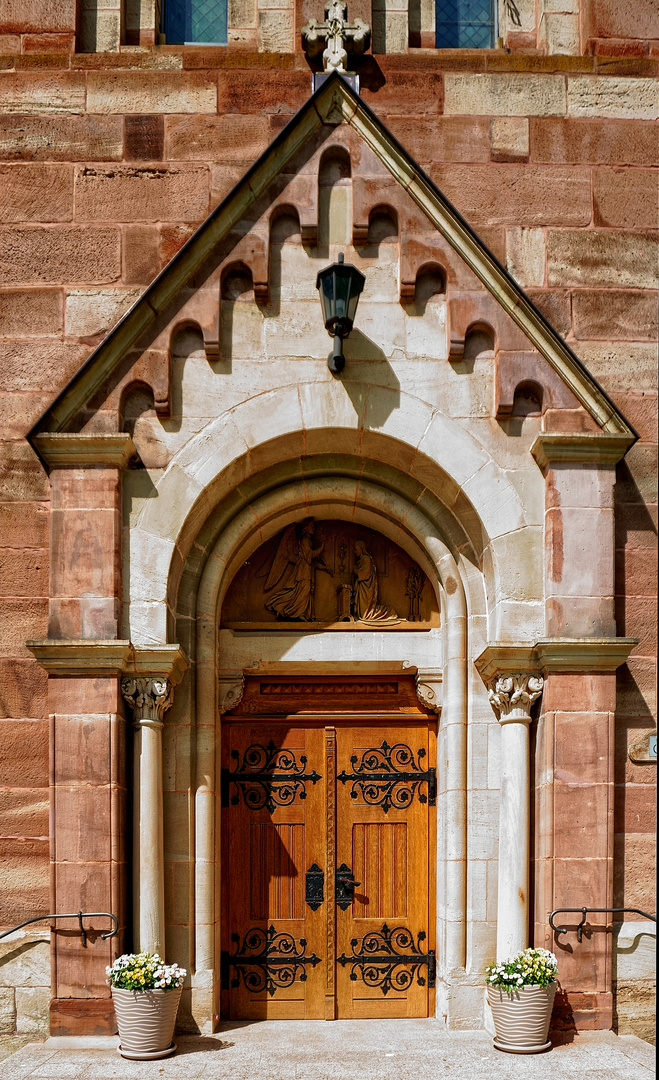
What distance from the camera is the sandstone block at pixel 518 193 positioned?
8.50m

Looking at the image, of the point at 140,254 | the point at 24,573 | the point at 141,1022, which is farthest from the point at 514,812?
the point at 140,254

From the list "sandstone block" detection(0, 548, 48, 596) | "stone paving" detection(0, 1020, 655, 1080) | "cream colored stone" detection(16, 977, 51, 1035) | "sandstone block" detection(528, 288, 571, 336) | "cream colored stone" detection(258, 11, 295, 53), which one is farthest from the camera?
"cream colored stone" detection(258, 11, 295, 53)

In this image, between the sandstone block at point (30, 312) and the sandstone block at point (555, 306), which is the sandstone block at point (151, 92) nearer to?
the sandstone block at point (30, 312)

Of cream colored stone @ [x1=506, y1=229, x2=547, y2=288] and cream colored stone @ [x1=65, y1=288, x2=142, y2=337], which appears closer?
cream colored stone @ [x1=65, y1=288, x2=142, y2=337]

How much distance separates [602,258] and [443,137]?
134 centimetres

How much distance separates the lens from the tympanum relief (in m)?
8.49

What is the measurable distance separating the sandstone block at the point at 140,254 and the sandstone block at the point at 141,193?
0.09 m

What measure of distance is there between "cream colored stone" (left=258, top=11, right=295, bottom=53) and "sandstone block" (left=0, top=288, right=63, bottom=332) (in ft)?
7.44

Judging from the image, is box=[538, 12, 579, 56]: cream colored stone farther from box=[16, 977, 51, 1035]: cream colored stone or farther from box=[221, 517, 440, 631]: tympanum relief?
box=[16, 977, 51, 1035]: cream colored stone

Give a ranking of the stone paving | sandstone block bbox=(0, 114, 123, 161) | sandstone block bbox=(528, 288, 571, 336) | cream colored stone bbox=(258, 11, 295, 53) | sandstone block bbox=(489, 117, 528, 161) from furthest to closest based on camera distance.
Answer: cream colored stone bbox=(258, 11, 295, 53), sandstone block bbox=(489, 117, 528, 161), sandstone block bbox=(0, 114, 123, 161), sandstone block bbox=(528, 288, 571, 336), the stone paving

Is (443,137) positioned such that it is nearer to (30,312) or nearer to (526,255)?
(526,255)

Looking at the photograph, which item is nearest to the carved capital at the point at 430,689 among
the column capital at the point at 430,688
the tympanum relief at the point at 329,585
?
the column capital at the point at 430,688

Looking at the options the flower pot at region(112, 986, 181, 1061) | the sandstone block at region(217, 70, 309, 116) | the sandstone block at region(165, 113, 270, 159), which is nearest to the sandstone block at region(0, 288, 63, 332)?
the sandstone block at region(165, 113, 270, 159)

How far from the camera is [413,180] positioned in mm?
7828
